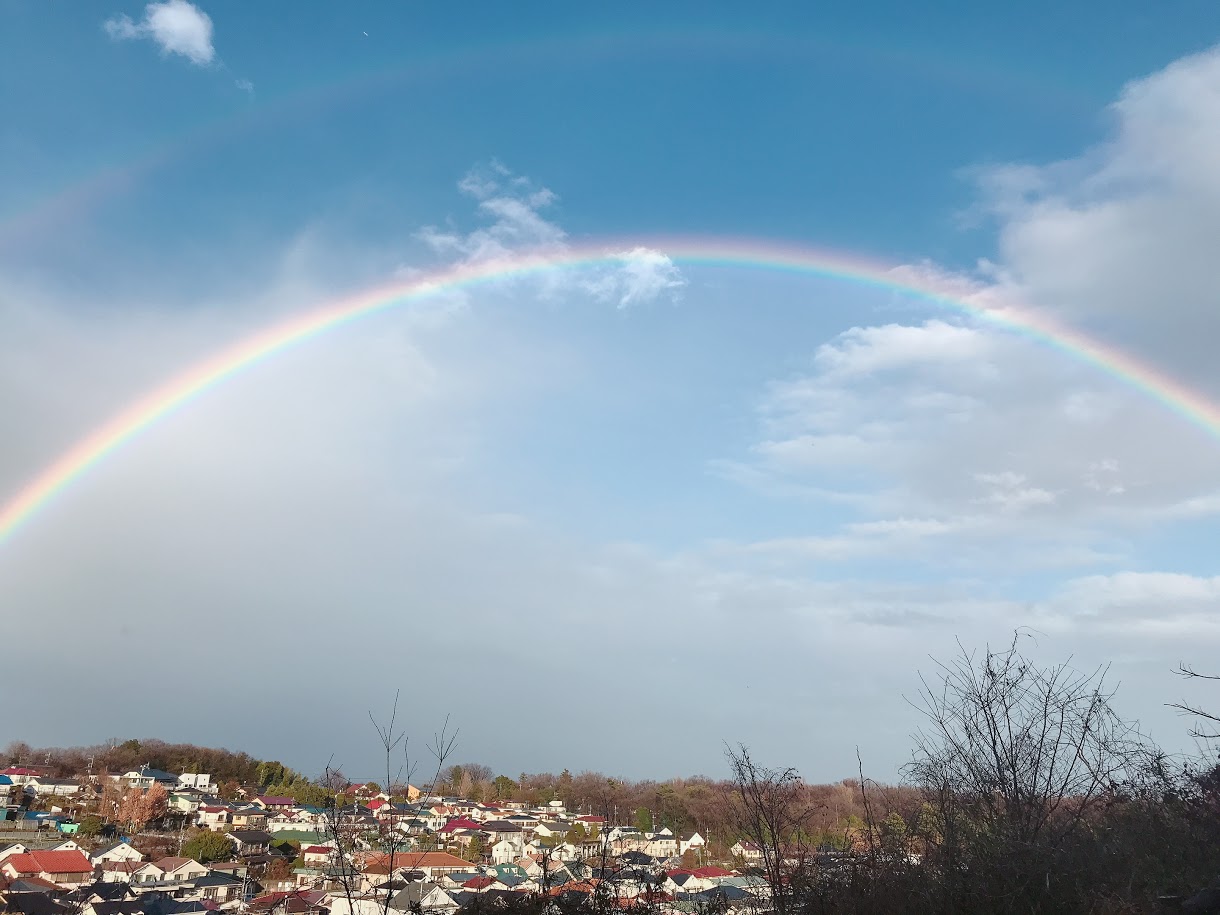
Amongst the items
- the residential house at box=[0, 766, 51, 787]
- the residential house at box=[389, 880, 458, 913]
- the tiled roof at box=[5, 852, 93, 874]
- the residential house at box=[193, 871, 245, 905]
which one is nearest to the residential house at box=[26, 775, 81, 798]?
the residential house at box=[0, 766, 51, 787]

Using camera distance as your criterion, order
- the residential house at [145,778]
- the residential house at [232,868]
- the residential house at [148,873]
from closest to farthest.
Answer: the residential house at [148,873], the residential house at [232,868], the residential house at [145,778]

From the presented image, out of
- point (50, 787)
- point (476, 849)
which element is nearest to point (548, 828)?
point (476, 849)

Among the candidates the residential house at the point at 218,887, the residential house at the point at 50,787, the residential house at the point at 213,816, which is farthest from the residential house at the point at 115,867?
the residential house at the point at 50,787

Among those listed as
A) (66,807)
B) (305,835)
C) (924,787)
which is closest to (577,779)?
(305,835)

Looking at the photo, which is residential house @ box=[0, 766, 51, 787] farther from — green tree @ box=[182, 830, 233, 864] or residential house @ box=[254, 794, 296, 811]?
green tree @ box=[182, 830, 233, 864]

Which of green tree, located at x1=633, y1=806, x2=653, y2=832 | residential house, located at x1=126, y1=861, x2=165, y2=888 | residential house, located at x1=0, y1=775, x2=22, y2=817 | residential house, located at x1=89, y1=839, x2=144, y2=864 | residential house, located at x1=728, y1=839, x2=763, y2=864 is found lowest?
residential house, located at x1=126, y1=861, x2=165, y2=888

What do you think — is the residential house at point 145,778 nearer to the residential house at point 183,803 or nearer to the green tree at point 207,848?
the residential house at point 183,803

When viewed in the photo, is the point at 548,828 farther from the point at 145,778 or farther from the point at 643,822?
the point at 145,778
